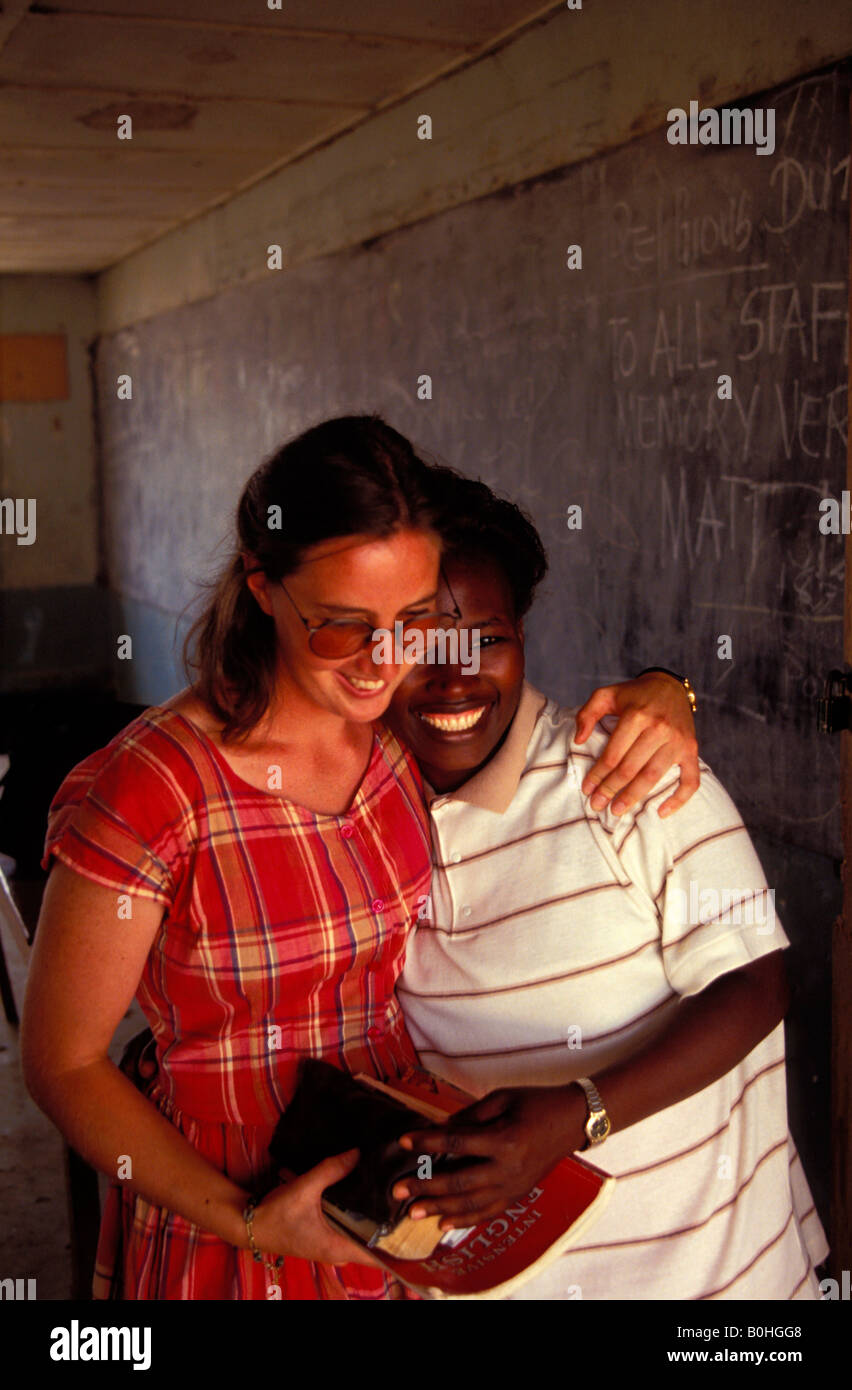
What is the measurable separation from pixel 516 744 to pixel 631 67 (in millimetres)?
2763

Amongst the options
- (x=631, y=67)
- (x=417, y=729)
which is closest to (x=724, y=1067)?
(x=417, y=729)

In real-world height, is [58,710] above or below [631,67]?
below

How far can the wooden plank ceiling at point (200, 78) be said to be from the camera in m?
4.20

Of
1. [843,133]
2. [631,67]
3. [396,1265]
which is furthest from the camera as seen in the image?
[631,67]

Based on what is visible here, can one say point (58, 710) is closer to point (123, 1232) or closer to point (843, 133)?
point (123, 1232)

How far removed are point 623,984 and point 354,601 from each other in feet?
2.12

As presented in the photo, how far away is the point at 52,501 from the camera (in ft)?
38.5

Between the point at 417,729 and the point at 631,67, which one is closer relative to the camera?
the point at 417,729

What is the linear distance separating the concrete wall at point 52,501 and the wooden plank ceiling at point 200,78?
4.15 meters

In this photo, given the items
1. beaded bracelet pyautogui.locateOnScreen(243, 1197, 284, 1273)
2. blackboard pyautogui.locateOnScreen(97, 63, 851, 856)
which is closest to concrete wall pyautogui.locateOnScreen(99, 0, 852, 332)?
blackboard pyautogui.locateOnScreen(97, 63, 851, 856)

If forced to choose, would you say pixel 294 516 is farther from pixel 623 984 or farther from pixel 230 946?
pixel 623 984

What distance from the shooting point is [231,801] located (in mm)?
1660

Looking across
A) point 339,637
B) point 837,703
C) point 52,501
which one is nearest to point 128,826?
point 339,637

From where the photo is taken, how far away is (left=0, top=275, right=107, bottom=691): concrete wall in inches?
451
